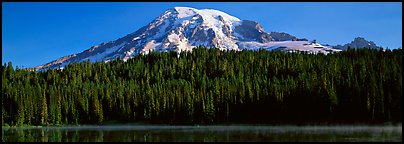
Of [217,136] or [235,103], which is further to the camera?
[235,103]

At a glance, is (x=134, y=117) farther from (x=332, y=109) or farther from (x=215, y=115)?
(x=332, y=109)

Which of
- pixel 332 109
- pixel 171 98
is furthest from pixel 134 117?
pixel 332 109

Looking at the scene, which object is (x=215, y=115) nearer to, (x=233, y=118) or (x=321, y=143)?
(x=233, y=118)

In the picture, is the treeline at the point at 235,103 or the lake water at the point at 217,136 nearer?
the lake water at the point at 217,136

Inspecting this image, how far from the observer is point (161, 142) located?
207 ft

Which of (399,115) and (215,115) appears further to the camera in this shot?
(215,115)

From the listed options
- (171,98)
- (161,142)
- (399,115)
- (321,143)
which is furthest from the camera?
(171,98)

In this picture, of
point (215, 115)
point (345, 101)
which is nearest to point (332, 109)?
point (345, 101)

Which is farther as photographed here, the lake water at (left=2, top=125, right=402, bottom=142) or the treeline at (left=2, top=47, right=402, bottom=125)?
the treeline at (left=2, top=47, right=402, bottom=125)

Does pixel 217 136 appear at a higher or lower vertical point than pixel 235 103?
lower

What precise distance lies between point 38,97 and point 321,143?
404 feet

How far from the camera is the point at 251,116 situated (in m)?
153

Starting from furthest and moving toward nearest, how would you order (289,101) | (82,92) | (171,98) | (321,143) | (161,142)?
(82,92)
(171,98)
(289,101)
(161,142)
(321,143)

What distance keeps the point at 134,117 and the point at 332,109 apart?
192ft
